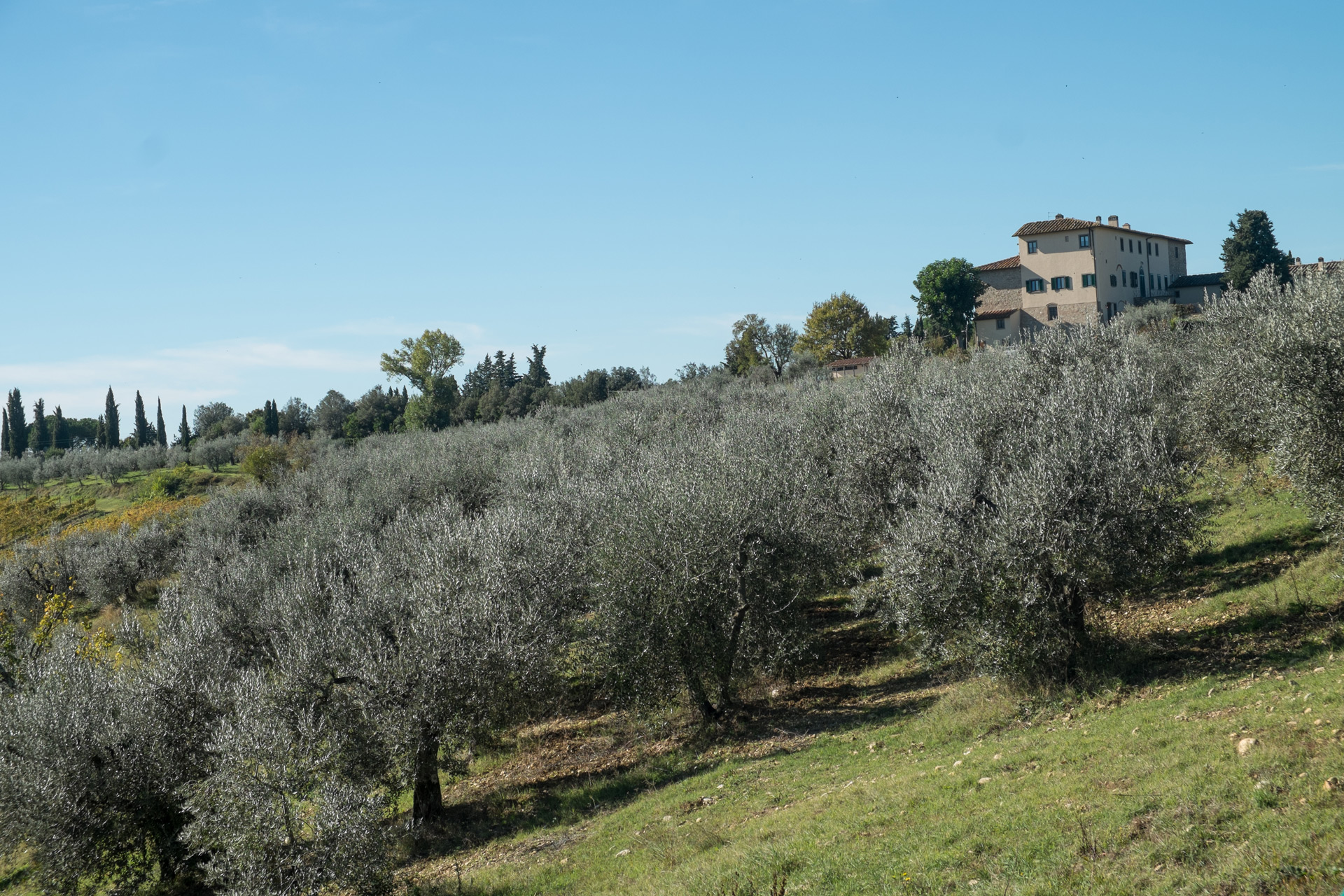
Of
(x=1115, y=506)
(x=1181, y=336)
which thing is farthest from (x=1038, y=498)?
(x=1181, y=336)

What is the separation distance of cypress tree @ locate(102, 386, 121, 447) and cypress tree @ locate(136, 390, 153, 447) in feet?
11.0

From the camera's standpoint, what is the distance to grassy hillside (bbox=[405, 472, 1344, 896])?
10773 mm

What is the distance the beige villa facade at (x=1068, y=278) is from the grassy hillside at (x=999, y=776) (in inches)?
2300

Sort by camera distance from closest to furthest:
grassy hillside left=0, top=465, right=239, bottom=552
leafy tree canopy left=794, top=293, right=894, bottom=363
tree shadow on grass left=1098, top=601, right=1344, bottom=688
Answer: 1. tree shadow on grass left=1098, top=601, right=1344, bottom=688
2. grassy hillside left=0, top=465, right=239, bottom=552
3. leafy tree canopy left=794, top=293, right=894, bottom=363

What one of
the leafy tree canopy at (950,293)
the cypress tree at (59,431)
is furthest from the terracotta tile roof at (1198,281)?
the cypress tree at (59,431)

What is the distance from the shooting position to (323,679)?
22.5 m

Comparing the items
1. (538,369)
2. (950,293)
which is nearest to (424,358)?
(538,369)

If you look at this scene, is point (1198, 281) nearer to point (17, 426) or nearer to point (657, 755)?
point (657, 755)

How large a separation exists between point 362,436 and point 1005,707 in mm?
105015

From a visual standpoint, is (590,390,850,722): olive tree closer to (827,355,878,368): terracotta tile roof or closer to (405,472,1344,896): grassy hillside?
(405,472,1344,896): grassy hillside

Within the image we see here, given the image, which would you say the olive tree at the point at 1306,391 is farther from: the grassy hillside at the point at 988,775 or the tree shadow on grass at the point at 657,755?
the tree shadow on grass at the point at 657,755

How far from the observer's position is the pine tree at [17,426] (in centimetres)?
12369

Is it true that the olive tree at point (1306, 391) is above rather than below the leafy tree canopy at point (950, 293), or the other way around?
below

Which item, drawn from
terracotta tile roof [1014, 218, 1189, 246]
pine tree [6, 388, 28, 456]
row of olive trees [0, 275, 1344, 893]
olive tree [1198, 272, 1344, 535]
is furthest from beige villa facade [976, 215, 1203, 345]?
pine tree [6, 388, 28, 456]
